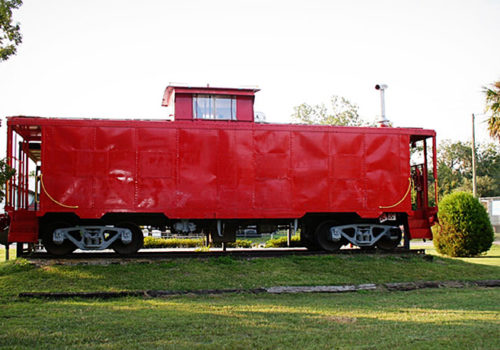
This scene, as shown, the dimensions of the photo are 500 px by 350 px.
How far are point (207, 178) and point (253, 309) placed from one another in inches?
226

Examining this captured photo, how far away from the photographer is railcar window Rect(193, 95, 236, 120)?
597 inches

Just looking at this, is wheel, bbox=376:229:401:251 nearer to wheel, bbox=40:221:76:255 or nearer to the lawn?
the lawn

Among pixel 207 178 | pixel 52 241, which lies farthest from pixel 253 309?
pixel 52 241

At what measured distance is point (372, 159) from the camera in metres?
15.6

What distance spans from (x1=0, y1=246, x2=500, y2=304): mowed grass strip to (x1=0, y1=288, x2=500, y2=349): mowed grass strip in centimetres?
105

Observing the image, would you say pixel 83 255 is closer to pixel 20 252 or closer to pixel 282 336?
pixel 20 252

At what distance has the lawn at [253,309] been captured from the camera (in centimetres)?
689

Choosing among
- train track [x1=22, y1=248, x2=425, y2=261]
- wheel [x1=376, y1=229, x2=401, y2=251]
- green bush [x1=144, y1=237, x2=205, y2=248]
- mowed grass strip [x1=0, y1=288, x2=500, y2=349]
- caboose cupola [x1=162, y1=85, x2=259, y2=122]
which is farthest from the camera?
green bush [x1=144, y1=237, x2=205, y2=248]

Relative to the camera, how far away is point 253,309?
30.8ft

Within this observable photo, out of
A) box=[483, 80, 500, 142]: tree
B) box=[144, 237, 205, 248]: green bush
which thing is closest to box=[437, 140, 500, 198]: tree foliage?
box=[483, 80, 500, 142]: tree

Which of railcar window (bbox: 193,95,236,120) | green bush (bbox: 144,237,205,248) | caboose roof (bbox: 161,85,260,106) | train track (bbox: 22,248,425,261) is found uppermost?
caboose roof (bbox: 161,85,260,106)

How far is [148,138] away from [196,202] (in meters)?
2.27

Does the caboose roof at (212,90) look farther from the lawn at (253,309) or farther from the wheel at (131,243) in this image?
the lawn at (253,309)

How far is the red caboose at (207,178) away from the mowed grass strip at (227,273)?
138 centimetres
